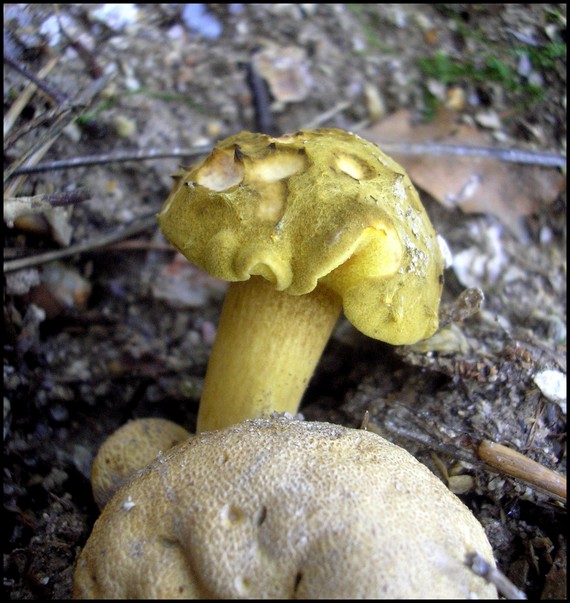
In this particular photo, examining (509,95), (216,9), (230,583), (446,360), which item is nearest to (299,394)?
(446,360)

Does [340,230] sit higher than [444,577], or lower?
higher

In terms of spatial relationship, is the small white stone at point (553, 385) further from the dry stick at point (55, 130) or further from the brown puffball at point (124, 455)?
the dry stick at point (55, 130)

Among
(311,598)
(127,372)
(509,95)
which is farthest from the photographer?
(509,95)

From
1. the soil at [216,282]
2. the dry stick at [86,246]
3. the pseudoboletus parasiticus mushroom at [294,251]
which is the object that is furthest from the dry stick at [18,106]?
the pseudoboletus parasiticus mushroom at [294,251]

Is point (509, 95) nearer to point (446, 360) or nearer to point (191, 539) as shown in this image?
point (446, 360)

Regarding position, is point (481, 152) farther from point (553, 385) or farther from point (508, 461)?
point (508, 461)

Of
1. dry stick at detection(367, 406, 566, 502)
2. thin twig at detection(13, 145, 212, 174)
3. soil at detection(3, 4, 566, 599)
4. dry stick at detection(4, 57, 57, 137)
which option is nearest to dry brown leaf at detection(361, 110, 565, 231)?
soil at detection(3, 4, 566, 599)

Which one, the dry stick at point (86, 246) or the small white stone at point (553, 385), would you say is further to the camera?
the dry stick at point (86, 246)
